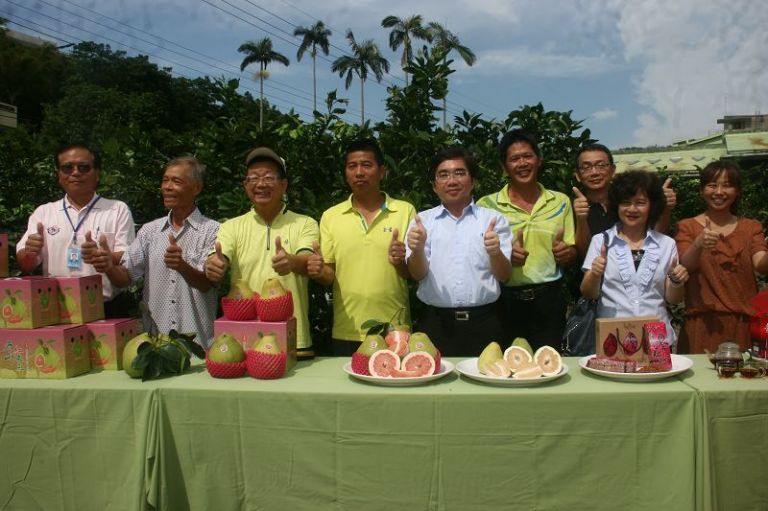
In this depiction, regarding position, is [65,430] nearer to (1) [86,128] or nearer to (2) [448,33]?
(1) [86,128]

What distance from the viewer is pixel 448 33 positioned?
36906mm

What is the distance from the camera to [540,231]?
333 centimetres

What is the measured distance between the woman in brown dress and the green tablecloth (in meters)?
0.98

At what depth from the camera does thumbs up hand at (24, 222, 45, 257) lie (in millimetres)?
3145

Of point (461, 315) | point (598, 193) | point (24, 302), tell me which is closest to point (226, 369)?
point (24, 302)

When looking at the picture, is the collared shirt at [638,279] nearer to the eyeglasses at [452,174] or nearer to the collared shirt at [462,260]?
the collared shirt at [462,260]

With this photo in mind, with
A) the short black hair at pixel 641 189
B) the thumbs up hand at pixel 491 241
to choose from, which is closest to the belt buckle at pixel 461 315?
the thumbs up hand at pixel 491 241

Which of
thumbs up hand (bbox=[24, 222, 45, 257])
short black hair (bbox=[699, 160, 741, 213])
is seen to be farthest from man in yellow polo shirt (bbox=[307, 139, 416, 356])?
short black hair (bbox=[699, 160, 741, 213])

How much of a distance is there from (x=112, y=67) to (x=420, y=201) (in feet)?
121

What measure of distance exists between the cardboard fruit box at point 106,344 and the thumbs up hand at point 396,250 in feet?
4.40

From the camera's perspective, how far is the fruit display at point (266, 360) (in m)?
2.45

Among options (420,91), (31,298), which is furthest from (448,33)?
(31,298)

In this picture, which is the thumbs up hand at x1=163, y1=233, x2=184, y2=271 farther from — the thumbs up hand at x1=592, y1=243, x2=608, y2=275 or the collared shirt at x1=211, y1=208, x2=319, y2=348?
the thumbs up hand at x1=592, y1=243, x2=608, y2=275

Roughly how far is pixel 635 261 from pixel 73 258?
298 centimetres
